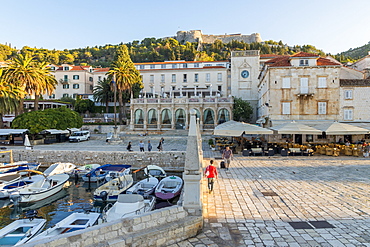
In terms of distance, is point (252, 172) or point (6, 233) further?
point (252, 172)

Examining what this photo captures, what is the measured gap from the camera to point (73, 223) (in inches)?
464

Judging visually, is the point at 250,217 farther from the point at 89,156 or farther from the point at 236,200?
the point at 89,156

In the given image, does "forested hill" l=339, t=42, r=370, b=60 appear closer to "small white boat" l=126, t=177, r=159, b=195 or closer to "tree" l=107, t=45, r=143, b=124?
"tree" l=107, t=45, r=143, b=124

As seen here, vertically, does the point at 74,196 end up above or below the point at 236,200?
below

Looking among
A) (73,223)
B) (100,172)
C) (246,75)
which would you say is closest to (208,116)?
(246,75)

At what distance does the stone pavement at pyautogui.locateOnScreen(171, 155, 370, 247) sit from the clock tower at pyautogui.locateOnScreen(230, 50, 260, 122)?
137 feet

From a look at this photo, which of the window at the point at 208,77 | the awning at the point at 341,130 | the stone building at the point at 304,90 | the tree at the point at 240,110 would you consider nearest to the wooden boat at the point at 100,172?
the awning at the point at 341,130

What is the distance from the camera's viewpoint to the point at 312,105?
30.8 metres

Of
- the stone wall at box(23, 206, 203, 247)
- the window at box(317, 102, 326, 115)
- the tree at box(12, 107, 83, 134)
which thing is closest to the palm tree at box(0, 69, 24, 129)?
the tree at box(12, 107, 83, 134)

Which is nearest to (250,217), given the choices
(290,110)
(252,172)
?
(252,172)

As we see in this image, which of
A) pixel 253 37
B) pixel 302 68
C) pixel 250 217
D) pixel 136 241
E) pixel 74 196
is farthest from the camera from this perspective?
pixel 253 37

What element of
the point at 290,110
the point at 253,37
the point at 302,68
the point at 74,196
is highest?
the point at 253,37

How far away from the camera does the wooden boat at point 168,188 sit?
15.9 metres

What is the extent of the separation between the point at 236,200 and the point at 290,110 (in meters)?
24.1
